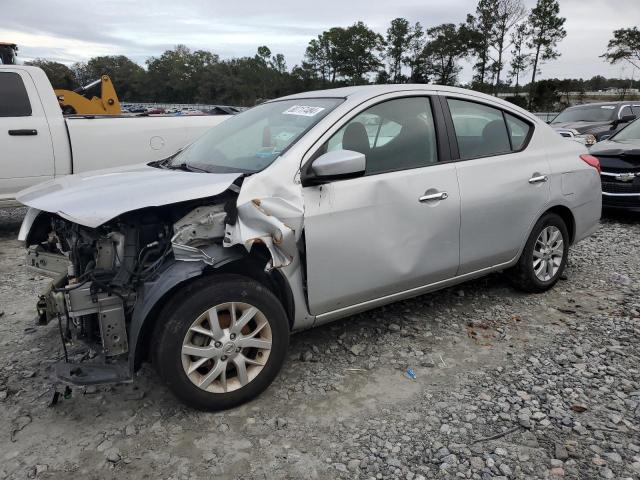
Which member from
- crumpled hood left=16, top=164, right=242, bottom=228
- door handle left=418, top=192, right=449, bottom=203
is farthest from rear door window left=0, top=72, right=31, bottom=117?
door handle left=418, top=192, right=449, bottom=203

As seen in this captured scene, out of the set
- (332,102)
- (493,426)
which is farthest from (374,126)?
(493,426)

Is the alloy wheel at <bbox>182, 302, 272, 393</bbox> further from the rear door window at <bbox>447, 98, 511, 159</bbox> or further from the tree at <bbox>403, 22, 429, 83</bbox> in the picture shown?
the tree at <bbox>403, 22, 429, 83</bbox>

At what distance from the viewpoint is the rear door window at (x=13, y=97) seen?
619cm

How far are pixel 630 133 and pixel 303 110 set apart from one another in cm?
695

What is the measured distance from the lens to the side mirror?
2.80 m

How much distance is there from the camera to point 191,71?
84.4m

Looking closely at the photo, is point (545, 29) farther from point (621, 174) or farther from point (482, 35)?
point (621, 174)

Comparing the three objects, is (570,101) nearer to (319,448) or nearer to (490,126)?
(490,126)

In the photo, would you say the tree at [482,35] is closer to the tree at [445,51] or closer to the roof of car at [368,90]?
the tree at [445,51]

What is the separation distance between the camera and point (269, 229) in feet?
8.66

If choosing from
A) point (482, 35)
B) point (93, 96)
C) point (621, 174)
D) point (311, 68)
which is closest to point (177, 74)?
point (311, 68)

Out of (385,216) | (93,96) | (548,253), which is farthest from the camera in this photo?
(93,96)

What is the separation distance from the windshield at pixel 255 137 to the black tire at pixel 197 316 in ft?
2.39

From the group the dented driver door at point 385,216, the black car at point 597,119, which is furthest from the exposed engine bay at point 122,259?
the black car at point 597,119
